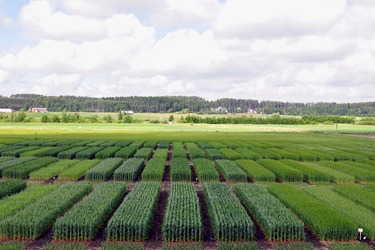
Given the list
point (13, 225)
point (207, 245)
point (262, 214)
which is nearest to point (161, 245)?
point (207, 245)

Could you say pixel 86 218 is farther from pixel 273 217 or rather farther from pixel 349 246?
pixel 349 246

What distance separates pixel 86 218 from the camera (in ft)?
51.5

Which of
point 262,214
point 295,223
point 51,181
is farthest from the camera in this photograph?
point 51,181

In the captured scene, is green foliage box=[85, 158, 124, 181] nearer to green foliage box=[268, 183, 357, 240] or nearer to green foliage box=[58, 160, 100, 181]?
green foliage box=[58, 160, 100, 181]

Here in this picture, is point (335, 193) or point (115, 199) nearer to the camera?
point (115, 199)

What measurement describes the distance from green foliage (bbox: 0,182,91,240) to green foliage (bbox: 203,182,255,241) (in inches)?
308

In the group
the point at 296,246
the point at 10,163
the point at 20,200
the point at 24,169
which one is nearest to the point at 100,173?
the point at 24,169

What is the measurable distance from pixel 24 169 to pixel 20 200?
10.5 metres

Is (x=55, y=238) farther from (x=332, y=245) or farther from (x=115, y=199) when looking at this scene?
(x=332, y=245)

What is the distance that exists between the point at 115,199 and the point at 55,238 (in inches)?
206

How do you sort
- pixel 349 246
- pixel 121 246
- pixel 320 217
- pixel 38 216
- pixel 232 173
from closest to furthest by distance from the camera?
pixel 121 246 < pixel 349 246 < pixel 38 216 < pixel 320 217 < pixel 232 173

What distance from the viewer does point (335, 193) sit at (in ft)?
77.8

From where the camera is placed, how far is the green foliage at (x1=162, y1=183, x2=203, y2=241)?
1507cm

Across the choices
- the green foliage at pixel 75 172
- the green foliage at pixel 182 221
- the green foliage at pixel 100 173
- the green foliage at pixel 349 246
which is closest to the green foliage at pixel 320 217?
the green foliage at pixel 349 246
